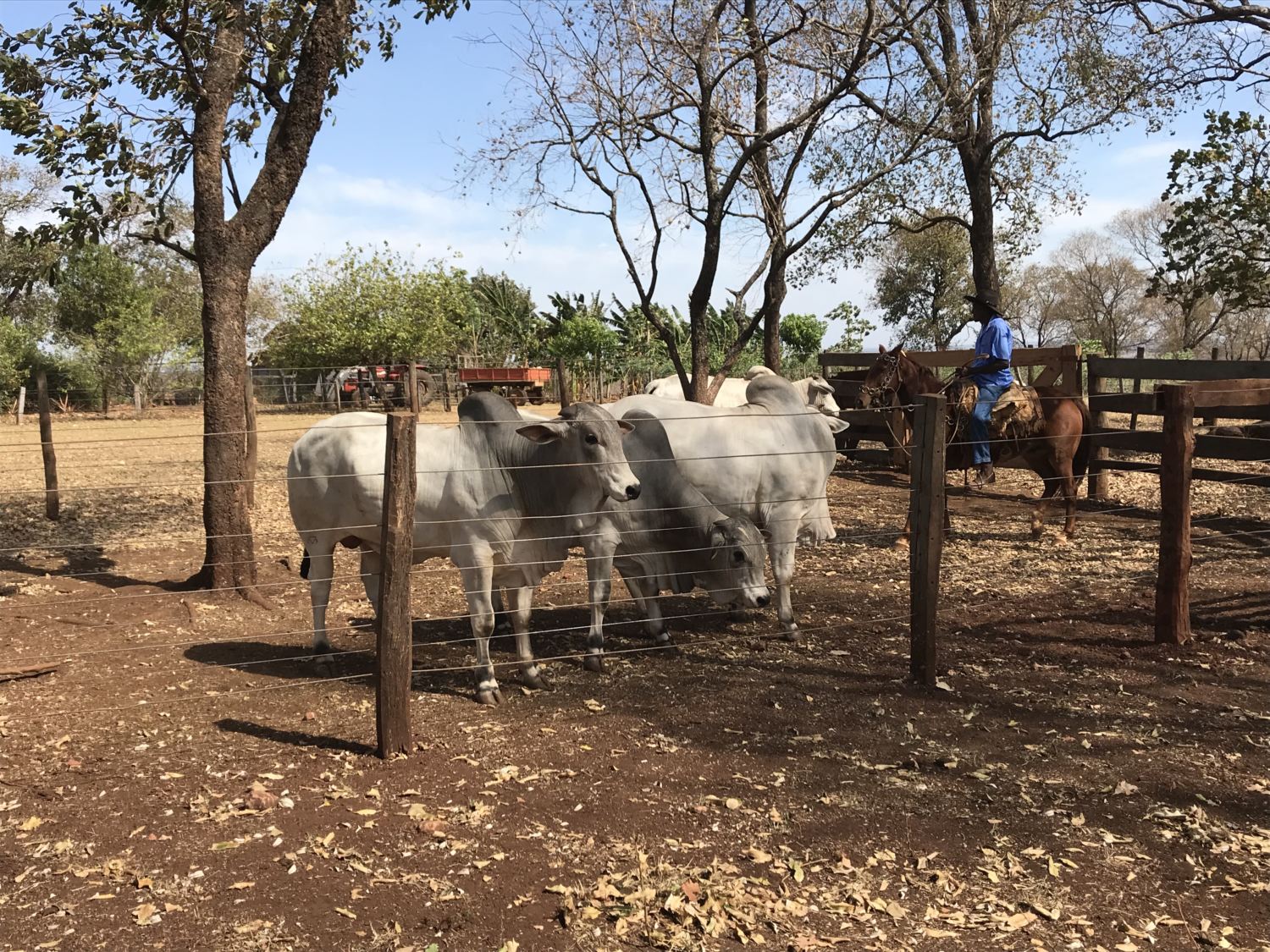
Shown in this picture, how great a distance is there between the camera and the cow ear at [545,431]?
18.0 feet

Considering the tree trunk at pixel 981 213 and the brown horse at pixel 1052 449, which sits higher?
the tree trunk at pixel 981 213

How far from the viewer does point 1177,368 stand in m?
11.1

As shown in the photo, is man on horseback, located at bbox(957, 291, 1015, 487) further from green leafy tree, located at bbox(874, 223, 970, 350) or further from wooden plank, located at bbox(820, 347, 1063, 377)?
green leafy tree, located at bbox(874, 223, 970, 350)

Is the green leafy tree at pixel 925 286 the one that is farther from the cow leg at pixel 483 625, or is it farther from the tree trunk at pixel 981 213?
the cow leg at pixel 483 625

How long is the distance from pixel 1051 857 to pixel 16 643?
6071 mm

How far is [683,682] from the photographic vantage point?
18.5 feet

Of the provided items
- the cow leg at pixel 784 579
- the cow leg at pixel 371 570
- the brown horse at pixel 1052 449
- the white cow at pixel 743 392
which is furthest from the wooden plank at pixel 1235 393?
the cow leg at pixel 371 570

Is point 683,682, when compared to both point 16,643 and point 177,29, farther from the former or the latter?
point 177,29

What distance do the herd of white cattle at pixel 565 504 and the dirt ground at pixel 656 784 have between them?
0.43 m

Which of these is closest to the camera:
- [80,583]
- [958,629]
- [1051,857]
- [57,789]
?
[1051,857]

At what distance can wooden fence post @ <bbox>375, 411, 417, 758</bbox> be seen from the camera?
4.32 metres

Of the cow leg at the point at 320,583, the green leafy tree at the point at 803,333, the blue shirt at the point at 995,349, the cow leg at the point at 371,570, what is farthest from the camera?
the green leafy tree at the point at 803,333

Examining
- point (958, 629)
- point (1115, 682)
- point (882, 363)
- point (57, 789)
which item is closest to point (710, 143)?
point (882, 363)

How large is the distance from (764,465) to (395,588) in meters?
3.52
